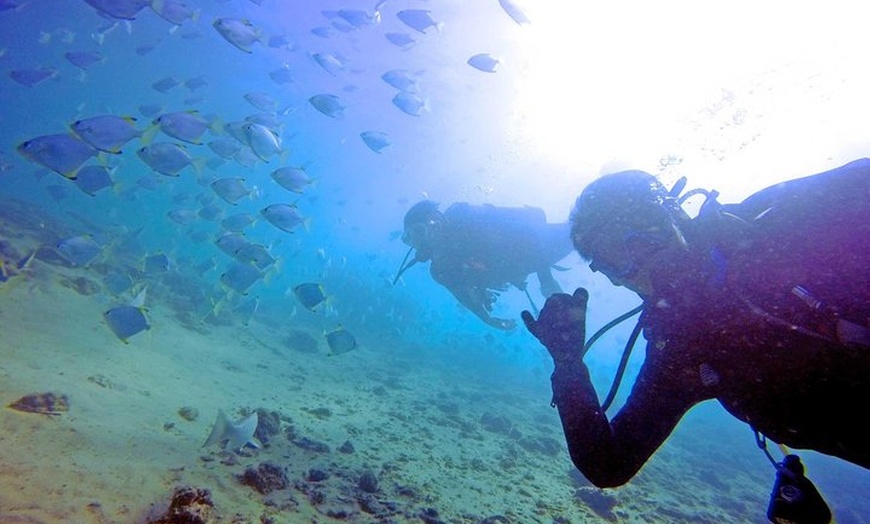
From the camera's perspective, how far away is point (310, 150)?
69500 mm

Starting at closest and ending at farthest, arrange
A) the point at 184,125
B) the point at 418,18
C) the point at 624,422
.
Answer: the point at 624,422 → the point at 184,125 → the point at 418,18

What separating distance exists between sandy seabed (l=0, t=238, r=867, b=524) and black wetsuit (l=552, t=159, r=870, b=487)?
3347 mm

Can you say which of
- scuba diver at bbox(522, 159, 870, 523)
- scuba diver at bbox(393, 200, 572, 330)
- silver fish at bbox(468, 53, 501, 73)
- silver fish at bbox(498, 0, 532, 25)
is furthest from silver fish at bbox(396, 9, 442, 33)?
scuba diver at bbox(522, 159, 870, 523)

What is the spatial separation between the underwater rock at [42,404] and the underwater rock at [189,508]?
279cm

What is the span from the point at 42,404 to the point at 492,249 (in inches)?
313

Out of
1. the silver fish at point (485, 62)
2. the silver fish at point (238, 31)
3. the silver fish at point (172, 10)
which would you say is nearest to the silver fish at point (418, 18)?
the silver fish at point (485, 62)

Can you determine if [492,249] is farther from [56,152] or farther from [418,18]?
→ [56,152]

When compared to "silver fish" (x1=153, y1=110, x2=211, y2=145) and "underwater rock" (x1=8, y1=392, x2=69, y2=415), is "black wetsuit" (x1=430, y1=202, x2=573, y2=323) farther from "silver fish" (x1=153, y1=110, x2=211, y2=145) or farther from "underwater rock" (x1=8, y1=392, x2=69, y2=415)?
"underwater rock" (x1=8, y1=392, x2=69, y2=415)

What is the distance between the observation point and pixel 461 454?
7.82 m

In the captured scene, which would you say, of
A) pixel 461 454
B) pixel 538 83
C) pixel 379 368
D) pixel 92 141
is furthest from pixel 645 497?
pixel 538 83

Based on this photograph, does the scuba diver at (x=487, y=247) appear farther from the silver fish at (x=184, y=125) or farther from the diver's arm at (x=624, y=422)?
the diver's arm at (x=624, y=422)

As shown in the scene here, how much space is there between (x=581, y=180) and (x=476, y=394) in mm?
34411

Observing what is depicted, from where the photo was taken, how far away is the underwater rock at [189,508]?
324 cm

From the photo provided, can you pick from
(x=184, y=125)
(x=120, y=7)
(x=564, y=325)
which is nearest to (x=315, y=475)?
(x=564, y=325)
